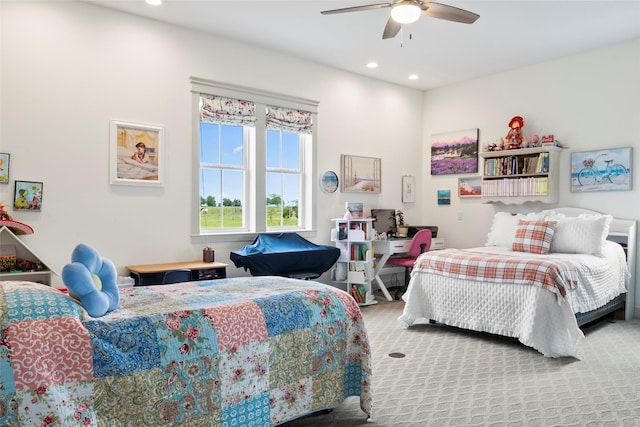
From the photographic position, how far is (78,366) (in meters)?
1.67

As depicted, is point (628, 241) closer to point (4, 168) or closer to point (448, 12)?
point (448, 12)

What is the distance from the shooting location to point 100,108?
4.23 meters

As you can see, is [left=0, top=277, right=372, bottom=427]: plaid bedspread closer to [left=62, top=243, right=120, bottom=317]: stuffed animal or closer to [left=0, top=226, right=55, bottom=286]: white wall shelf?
[left=62, top=243, right=120, bottom=317]: stuffed animal

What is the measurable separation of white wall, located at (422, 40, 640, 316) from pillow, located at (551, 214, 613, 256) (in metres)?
0.76

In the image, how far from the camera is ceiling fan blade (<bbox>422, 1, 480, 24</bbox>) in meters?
3.41

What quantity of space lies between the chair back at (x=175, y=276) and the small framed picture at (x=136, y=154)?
0.97 meters

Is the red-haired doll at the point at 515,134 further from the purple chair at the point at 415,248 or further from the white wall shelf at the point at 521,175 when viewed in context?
the purple chair at the point at 415,248

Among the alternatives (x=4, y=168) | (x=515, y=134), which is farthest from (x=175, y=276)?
(x=515, y=134)

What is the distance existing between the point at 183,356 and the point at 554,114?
5.39 metres

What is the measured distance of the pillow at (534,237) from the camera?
4.59m

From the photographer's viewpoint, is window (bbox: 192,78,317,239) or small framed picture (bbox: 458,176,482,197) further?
small framed picture (bbox: 458,176,482,197)

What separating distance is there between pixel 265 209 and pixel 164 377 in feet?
11.9

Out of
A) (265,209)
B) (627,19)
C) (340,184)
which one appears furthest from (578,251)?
(265,209)

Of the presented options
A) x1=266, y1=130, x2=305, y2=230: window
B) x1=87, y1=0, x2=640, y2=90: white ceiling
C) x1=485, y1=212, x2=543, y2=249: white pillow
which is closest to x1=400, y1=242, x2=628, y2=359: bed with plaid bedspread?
x1=485, y1=212, x2=543, y2=249: white pillow
